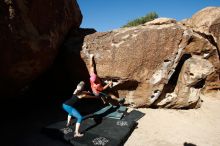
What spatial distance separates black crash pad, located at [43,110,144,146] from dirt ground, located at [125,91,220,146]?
26 centimetres

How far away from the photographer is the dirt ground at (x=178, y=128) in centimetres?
526

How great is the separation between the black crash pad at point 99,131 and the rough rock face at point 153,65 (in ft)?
3.86

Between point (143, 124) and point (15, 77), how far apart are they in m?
3.85

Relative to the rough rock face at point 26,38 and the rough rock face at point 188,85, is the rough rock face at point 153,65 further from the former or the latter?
the rough rock face at point 26,38

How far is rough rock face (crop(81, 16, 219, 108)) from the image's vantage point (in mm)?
6793

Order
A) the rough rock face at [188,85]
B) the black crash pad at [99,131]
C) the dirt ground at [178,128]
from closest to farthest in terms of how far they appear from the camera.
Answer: the black crash pad at [99,131] < the dirt ground at [178,128] < the rough rock face at [188,85]

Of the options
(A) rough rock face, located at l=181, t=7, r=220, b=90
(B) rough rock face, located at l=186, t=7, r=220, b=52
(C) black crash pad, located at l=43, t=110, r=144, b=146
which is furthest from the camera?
(B) rough rock face, located at l=186, t=7, r=220, b=52

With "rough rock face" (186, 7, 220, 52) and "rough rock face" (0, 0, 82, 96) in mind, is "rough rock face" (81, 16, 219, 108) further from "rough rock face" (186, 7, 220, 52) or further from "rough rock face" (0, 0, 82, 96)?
"rough rock face" (186, 7, 220, 52)

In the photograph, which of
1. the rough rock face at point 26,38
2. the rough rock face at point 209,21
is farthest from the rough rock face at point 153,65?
the rough rock face at point 209,21

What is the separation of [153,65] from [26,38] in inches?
151

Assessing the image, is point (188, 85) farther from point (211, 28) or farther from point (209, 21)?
point (209, 21)

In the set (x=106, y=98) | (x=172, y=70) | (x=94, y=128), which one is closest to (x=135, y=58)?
(x=172, y=70)

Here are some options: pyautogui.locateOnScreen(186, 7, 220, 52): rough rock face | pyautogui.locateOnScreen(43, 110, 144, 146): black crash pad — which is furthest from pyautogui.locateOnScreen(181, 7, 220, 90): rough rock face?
pyautogui.locateOnScreen(43, 110, 144, 146): black crash pad

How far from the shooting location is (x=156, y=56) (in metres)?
6.81
